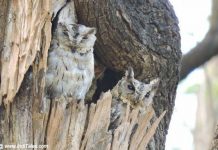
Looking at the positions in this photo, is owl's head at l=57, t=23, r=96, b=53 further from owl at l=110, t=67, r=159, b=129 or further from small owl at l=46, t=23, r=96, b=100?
owl at l=110, t=67, r=159, b=129

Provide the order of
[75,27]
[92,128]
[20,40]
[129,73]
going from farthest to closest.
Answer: [129,73]
[75,27]
[92,128]
[20,40]

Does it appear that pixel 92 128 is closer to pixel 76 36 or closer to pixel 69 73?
pixel 69 73

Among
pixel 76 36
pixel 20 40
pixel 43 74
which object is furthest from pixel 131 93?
pixel 20 40

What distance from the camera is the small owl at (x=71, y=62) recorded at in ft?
14.5

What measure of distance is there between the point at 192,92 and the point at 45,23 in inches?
379

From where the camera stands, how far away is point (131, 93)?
500 centimetres

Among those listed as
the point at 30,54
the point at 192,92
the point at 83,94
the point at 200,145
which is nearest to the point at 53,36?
the point at 83,94

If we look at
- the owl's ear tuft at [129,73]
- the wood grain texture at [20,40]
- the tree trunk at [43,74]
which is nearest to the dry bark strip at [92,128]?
the tree trunk at [43,74]

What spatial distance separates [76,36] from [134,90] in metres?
0.76

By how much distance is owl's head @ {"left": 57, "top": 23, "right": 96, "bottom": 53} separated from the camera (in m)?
4.41

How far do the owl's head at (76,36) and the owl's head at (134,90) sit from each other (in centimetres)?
38

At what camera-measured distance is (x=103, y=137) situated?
3.96m

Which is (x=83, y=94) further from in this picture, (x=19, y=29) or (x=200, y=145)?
(x=200, y=145)

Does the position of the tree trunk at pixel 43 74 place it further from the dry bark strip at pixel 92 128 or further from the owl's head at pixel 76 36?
the owl's head at pixel 76 36
